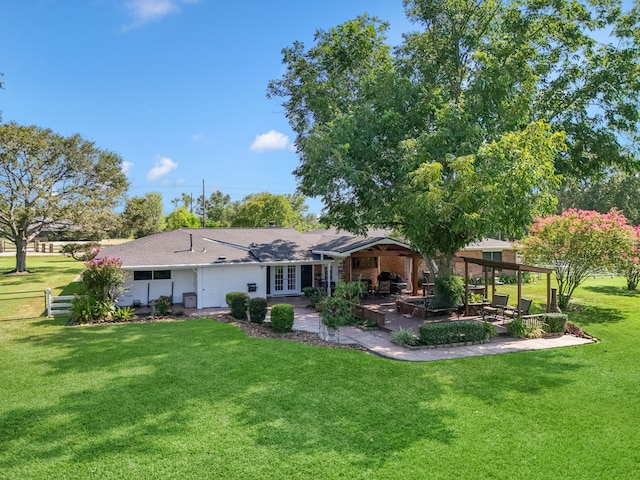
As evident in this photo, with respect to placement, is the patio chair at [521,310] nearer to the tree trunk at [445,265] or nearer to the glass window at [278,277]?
the tree trunk at [445,265]

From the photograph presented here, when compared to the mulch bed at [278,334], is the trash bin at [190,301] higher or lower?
higher

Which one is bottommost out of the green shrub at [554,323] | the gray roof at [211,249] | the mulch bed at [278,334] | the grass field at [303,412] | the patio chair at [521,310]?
the grass field at [303,412]

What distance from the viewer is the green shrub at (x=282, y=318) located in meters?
14.1

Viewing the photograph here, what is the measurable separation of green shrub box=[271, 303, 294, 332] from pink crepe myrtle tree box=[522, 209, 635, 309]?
1200 cm

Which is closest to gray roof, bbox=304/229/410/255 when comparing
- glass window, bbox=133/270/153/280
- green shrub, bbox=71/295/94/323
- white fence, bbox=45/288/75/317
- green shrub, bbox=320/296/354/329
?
green shrub, bbox=320/296/354/329

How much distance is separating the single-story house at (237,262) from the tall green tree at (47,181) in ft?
48.5

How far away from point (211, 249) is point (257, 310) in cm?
652

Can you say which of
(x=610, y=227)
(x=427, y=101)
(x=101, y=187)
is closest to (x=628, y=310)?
(x=610, y=227)

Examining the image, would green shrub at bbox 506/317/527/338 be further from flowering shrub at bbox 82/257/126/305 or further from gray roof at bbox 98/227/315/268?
flowering shrub at bbox 82/257/126/305

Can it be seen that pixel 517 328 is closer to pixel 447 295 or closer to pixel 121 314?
pixel 447 295

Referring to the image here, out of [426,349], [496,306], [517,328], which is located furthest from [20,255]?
[517,328]

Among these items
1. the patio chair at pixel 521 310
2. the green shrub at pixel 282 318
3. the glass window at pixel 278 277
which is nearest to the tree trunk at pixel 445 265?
the patio chair at pixel 521 310

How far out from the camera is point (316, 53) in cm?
2133

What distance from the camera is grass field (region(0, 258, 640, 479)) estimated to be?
5918 millimetres
